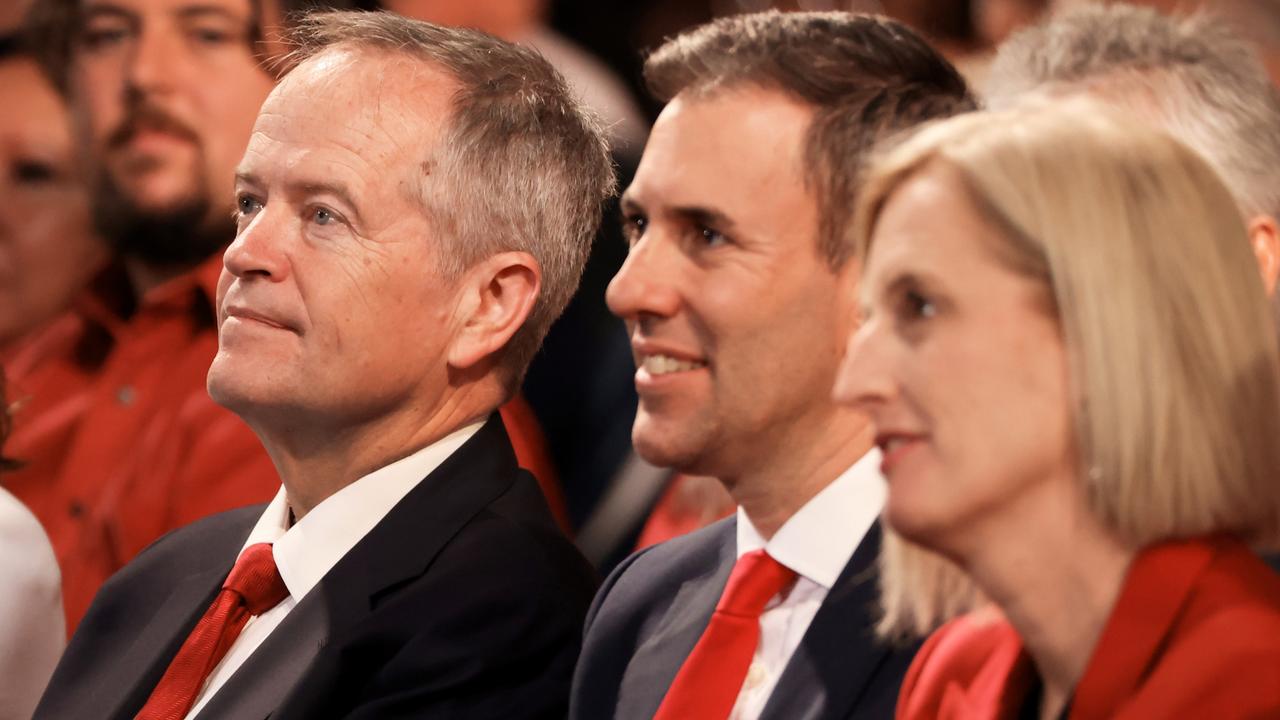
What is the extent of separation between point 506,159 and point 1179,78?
95 centimetres

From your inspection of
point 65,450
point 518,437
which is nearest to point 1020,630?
point 518,437

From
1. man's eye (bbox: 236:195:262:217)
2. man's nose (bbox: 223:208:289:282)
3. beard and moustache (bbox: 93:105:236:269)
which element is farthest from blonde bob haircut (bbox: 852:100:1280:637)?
beard and moustache (bbox: 93:105:236:269)

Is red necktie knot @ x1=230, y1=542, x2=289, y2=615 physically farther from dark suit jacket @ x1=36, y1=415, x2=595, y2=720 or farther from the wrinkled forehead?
the wrinkled forehead

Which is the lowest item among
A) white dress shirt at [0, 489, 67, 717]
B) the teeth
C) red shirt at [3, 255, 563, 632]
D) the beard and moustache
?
red shirt at [3, 255, 563, 632]

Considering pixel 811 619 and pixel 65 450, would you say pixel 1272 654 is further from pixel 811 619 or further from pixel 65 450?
pixel 65 450

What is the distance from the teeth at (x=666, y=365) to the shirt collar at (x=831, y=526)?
0.71 feet

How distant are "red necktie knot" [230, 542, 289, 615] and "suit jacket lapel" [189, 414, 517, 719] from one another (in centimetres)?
12

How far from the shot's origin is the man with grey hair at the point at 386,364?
6.94 ft

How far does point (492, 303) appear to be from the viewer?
2.28 meters

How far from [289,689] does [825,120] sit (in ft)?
3.03

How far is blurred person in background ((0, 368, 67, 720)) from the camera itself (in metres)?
2.46

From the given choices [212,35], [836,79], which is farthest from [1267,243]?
[212,35]

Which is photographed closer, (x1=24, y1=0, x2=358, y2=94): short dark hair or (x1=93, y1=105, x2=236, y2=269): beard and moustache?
(x1=93, y1=105, x2=236, y2=269): beard and moustache

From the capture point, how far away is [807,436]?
6.54 ft
